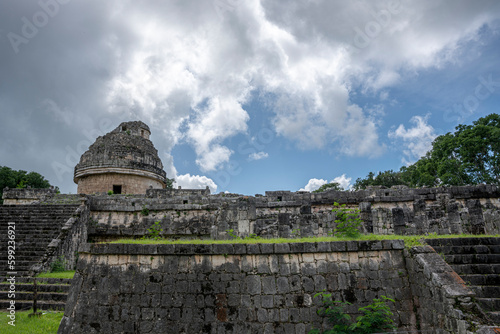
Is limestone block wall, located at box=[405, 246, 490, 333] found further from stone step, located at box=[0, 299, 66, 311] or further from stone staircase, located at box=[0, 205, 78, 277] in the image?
stone staircase, located at box=[0, 205, 78, 277]

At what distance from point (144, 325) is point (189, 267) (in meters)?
1.47

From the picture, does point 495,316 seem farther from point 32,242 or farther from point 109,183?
point 109,183

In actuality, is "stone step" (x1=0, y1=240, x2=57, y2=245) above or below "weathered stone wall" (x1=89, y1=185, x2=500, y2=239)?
below

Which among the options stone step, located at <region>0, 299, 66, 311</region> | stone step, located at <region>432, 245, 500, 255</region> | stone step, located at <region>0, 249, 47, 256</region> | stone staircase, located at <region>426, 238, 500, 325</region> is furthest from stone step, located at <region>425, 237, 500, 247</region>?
stone step, located at <region>0, 249, 47, 256</region>

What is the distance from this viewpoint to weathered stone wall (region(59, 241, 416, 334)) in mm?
6586

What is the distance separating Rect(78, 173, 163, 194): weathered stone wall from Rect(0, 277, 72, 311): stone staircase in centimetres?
1169

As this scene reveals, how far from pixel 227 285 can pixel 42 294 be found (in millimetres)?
7338

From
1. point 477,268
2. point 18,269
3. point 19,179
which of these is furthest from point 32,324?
point 19,179

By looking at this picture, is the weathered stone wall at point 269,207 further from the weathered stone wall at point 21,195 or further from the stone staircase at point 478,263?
the weathered stone wall at point 21,195

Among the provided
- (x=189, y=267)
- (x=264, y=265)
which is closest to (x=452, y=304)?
(x=264, y=265)

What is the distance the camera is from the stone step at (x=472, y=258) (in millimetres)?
7051

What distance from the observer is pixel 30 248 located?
13.7 m

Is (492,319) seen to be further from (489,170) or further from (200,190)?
(489,170)

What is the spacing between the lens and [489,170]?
31844 millimetres
